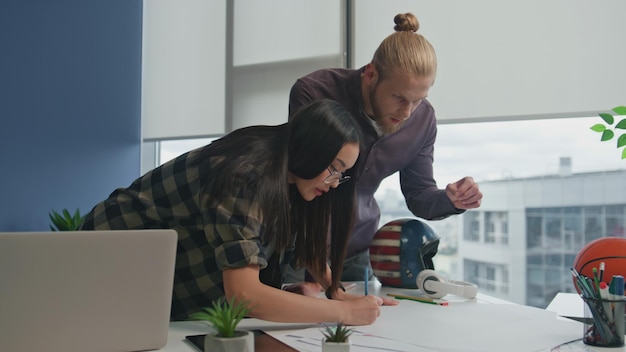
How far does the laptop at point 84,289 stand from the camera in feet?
3.32

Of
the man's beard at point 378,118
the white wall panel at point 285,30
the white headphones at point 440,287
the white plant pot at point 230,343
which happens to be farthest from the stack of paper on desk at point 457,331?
the white wall panel at point 285,30

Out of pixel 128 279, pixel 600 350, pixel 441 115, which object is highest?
pixel 441 115

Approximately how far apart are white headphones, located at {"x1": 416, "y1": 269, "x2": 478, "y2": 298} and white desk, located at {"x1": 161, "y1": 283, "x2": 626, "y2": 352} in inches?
1.0

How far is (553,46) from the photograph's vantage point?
2.65 meters

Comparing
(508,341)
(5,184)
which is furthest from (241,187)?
(5,184)

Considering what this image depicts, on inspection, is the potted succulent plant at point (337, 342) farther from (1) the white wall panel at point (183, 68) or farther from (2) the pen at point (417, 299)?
(1) the white wall panel at point (183, 68)

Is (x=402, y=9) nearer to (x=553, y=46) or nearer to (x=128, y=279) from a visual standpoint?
(x=553, y=46)

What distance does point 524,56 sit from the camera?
271cm

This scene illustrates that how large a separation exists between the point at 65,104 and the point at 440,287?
2.53 meters

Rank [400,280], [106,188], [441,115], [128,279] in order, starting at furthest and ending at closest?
[106,188] < [441,115] < [400,280] < [128,279]

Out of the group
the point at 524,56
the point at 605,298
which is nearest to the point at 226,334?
the point at 605,298

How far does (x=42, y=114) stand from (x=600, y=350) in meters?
2.98

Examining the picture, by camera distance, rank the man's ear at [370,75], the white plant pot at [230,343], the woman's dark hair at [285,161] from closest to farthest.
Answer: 1. the white plant pot at [230,343]
2. the woman's dark hair at [285,161]
3. the man's ear at [370,75]

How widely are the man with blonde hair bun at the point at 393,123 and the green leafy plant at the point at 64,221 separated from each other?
5.88 ft
